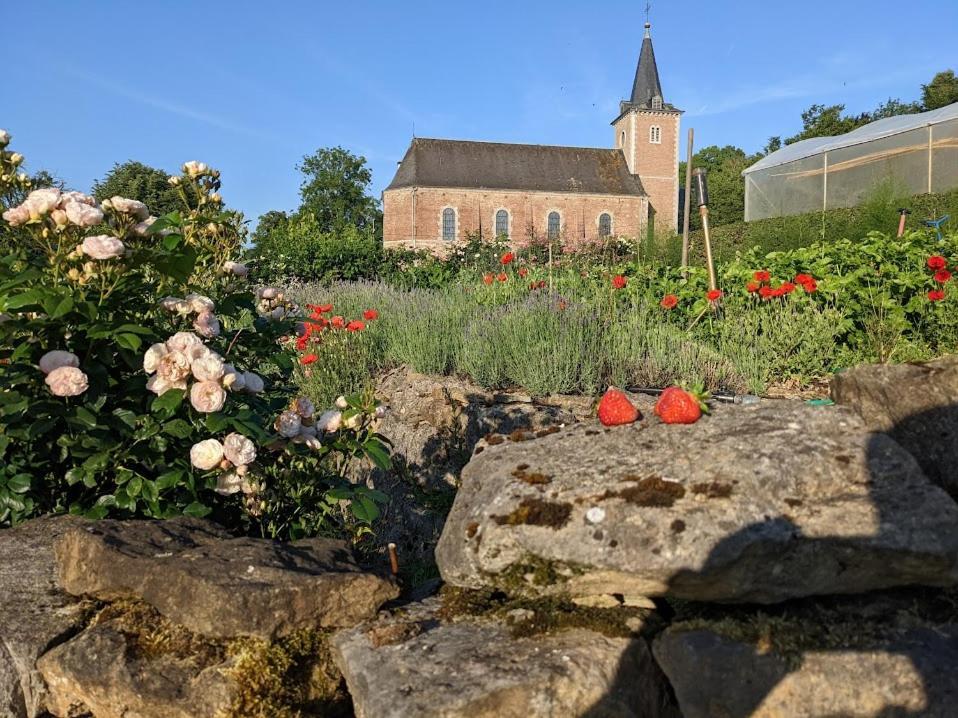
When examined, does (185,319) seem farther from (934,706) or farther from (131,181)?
(131,181)

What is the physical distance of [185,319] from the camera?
103 inches

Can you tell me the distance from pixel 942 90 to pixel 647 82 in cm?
1668

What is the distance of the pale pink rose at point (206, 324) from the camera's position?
2527 millimetres

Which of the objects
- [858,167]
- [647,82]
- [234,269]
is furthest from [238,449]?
[647,82]

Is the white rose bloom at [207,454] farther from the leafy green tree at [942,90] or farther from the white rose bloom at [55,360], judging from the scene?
the leafy green tree at [942,90]

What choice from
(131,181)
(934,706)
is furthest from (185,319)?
(131,181)

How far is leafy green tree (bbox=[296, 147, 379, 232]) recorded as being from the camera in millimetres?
53156

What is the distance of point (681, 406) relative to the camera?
2434mm

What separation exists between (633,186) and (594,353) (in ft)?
136

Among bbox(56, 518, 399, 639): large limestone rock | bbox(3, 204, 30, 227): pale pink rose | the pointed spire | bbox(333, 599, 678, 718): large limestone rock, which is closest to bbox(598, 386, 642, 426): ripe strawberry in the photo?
bbox(333, 599, 678, 718): large limestone rock

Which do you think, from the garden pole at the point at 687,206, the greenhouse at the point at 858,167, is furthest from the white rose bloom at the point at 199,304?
the greenhouse at the point at 858,167

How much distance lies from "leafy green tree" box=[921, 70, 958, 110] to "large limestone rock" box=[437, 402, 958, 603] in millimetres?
40870

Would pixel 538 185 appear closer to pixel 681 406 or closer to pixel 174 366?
pixel 681 406

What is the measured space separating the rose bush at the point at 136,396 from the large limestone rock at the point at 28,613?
0.18 metres
